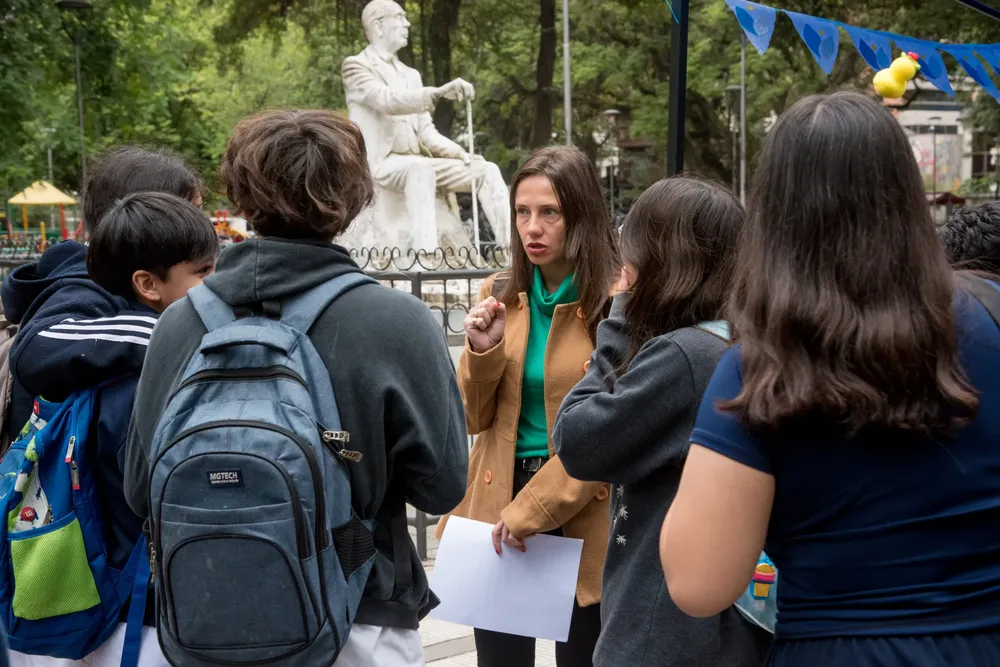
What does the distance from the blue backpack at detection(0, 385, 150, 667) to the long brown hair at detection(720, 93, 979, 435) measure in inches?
51.9

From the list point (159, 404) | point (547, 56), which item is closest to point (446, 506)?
point (159, 404)

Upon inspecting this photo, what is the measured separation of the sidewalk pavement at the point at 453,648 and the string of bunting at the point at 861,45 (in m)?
2.37

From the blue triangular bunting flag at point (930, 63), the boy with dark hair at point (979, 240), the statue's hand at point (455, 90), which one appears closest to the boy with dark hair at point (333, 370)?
the boy with dark hair at point (979, 240)

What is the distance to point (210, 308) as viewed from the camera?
71.9 inches

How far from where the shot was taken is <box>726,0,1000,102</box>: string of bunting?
4.05 meters

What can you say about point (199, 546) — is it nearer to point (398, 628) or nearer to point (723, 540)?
point (398, 628)

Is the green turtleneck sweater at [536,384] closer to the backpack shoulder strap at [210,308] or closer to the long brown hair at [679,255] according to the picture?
the long brown hair at [679,255]

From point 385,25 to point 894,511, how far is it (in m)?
13.4

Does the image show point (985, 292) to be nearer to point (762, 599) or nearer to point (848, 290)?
point (848, 290)

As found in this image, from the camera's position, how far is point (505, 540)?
8.51ft

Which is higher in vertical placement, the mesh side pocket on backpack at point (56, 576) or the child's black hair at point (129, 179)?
the child's black hair at point (129, 179)

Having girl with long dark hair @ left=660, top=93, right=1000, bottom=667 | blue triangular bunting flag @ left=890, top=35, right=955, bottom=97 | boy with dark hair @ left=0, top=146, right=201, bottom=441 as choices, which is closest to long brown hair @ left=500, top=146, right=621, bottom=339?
boy with dark hair @ left=0, top=146, right=201, bottom=441

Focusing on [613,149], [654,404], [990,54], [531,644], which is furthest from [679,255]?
[613,149]

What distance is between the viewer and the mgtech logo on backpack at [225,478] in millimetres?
1624
